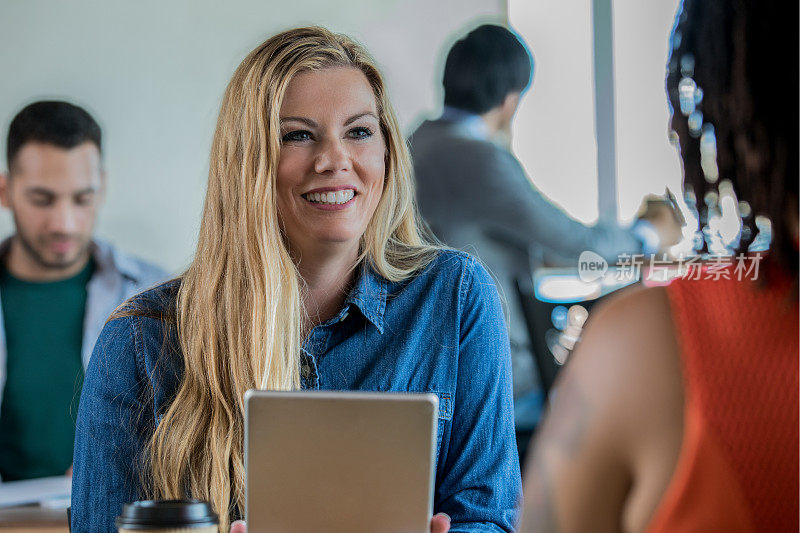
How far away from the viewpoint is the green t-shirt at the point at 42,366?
3092mm

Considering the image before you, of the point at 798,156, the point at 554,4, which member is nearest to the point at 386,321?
the point at 798,156

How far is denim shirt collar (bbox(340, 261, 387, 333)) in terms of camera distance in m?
1.66

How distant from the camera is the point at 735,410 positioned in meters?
0.60

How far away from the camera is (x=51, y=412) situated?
3.13 m

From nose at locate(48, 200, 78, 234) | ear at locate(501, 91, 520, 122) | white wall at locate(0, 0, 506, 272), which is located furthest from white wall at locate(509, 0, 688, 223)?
nose at locate(48, 200, 78, 234)

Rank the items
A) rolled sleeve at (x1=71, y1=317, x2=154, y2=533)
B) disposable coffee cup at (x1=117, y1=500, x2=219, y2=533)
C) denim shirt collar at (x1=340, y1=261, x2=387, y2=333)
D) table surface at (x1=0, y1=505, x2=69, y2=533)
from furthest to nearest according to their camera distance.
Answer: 1. table surface at (x1=0, y1=505, x2=69, y2=533)
2. denim shirt collar at (x1=340, y1=261, x2=387, y2=333)
3. rolled sleeve at (x1=71, y1=317, x2=154, y2=533)
4. disposable coffee cup at (x1=117, y1=500, x2=219, y2=533)

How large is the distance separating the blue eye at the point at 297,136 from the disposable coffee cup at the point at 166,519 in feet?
2.98

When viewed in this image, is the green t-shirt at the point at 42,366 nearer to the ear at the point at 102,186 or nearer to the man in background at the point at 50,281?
the man in background at the point at 50,281

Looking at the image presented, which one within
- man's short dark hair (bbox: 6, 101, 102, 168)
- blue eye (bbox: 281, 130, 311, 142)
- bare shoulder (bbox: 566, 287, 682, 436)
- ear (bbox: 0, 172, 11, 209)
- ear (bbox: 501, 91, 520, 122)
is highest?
ear (bbox: 501, 91, 520, 122)

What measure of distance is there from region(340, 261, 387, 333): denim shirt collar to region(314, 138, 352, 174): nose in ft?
0.61

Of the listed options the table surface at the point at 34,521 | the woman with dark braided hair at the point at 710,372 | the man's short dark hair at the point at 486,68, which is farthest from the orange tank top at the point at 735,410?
the man's short dark hair at the point at 486,68

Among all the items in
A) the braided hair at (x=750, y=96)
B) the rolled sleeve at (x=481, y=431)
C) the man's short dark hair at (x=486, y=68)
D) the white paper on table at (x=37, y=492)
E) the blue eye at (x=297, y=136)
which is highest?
the man's short dark hair at (x=486, y=68)

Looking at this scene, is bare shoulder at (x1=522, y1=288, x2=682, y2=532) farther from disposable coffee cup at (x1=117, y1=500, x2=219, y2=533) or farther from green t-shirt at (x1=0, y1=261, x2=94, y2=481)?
green t-shirt at (x1=0, y1=261, x2=94, y2=481)

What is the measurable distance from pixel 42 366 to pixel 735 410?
293cm
